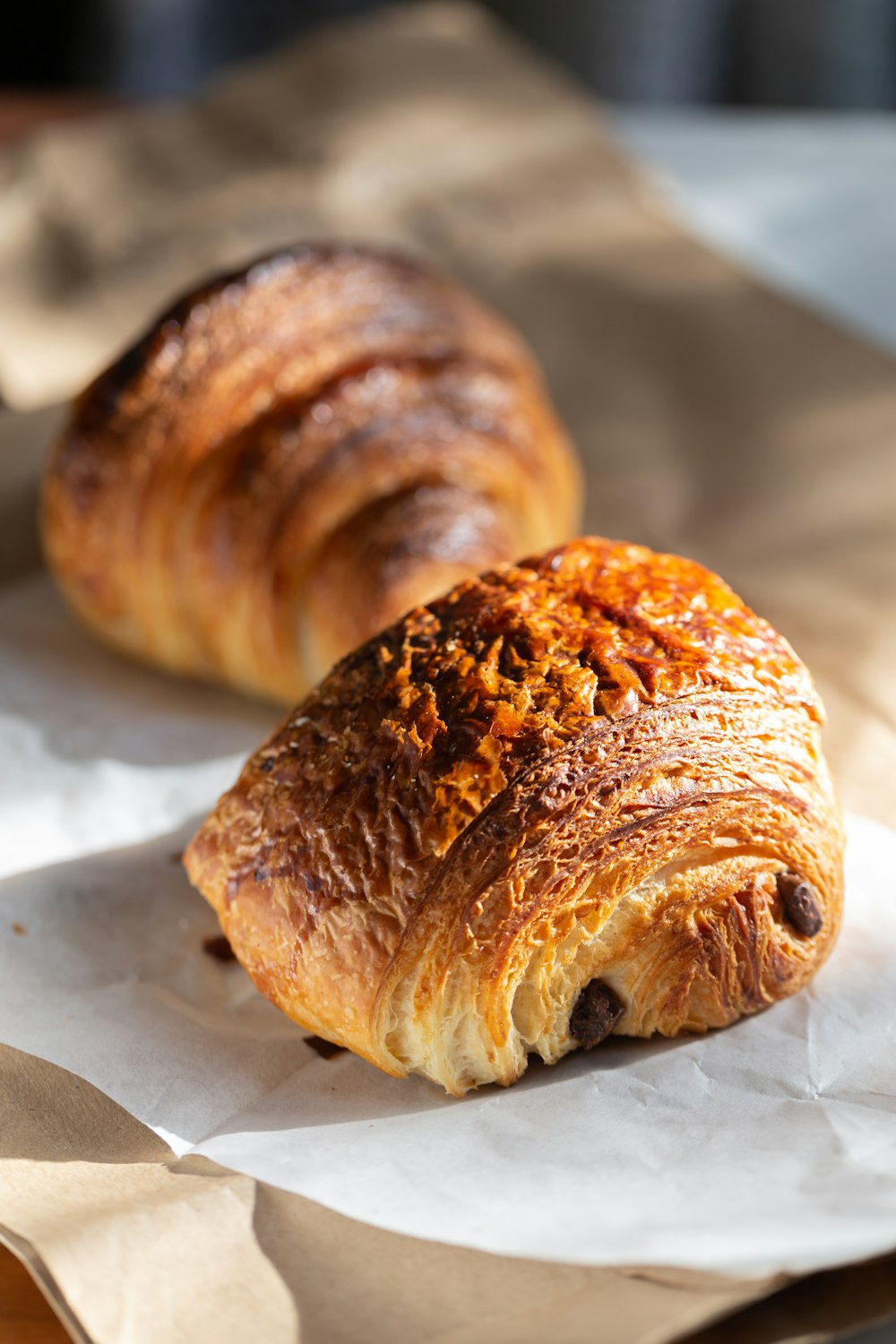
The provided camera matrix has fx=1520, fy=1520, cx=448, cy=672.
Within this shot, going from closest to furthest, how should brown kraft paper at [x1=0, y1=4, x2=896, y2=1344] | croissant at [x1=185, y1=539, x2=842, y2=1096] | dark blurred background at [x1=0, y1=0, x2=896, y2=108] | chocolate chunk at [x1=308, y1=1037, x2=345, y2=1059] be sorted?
brown kraft paper at [x1=0, y1=4, x2=896, y2=1344] → croissant at [x1=185, y1=539, x2=842, y2=1096] → chocolate chunk at [x1=308, y1=1037, x2=345, y2=1059] → dark blurred background at [x1=0, y1=0, x2=896, y2=108]

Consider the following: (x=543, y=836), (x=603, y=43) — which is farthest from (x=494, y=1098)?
(x=603, y=43)

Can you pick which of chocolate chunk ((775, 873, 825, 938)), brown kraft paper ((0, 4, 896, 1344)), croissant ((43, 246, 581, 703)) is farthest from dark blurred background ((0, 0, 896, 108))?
chocolate chunk ((775, 873, 825, 938))

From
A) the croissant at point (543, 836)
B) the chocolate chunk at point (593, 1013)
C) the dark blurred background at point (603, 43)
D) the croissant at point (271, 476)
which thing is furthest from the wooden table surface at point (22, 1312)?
the dark blurred background at point (603, 43)

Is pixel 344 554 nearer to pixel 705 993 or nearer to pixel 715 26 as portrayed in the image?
pixel 705 993

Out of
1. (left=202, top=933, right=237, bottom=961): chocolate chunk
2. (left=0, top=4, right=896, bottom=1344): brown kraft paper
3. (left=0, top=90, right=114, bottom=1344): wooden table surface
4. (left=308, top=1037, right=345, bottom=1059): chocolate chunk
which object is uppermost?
(left=0, top=4, right=896, bottom=1344): brown kraft paper

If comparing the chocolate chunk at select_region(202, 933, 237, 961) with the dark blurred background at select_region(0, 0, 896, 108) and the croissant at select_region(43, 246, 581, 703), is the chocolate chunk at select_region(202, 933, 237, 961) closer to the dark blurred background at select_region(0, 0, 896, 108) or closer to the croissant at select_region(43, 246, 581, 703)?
the croissant at select_region(43, 246, 581, 703)

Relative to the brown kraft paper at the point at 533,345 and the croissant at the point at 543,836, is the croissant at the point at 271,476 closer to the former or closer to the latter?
the brown kraft paper at the point at 533,345
